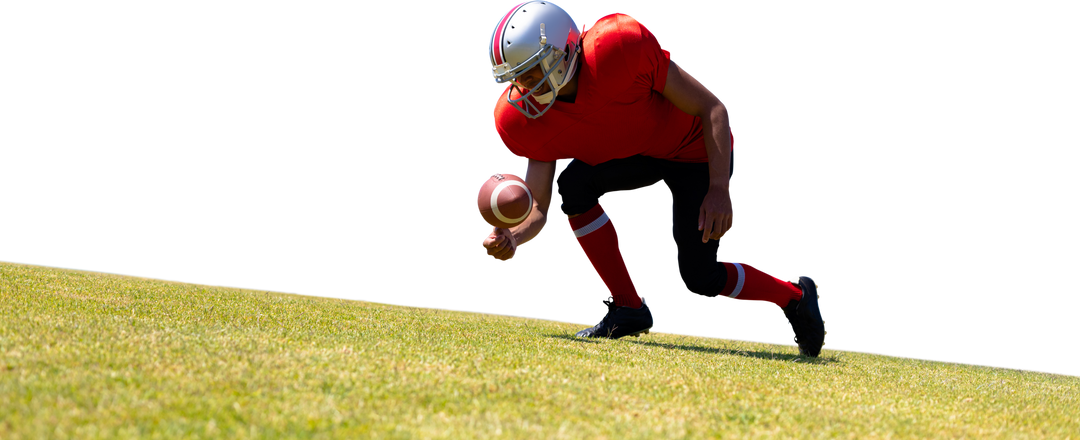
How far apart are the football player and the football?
0.13 meters

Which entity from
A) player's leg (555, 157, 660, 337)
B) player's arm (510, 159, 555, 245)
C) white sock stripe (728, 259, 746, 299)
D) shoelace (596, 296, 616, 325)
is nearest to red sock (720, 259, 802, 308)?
white sock stripe (728, 259, 746, 299)

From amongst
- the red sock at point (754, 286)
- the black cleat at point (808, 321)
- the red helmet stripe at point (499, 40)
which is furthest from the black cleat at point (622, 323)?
the red helmet stripe at point (499, 40)

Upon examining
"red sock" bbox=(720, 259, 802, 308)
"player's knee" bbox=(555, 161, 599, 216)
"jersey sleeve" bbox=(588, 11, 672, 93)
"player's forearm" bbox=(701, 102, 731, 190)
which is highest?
"jersey sleeve" bbox=(588, 11, 672, 93)

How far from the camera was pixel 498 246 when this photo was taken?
402 cm

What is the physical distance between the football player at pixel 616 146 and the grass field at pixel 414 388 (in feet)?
2.12

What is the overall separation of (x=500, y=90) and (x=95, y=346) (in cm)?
274

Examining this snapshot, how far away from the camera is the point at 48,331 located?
2711 mm

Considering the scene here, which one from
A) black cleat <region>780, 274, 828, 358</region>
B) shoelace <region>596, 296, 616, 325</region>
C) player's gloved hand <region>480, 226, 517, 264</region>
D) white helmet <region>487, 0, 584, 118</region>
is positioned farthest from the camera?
shoelace <region>596, 296, 616, 325</region>

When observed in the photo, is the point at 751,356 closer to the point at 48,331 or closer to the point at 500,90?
the point at 500,90

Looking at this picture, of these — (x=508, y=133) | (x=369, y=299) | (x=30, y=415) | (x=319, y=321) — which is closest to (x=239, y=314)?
(x=319, y=321)

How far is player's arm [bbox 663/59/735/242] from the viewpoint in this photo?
406cm

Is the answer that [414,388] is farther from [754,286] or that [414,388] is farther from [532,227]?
[754,286]

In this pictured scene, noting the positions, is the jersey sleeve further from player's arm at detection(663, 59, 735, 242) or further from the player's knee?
the player's knee

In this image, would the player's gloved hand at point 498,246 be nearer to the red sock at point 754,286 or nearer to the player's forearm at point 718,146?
the player's forearm at point 718,146
